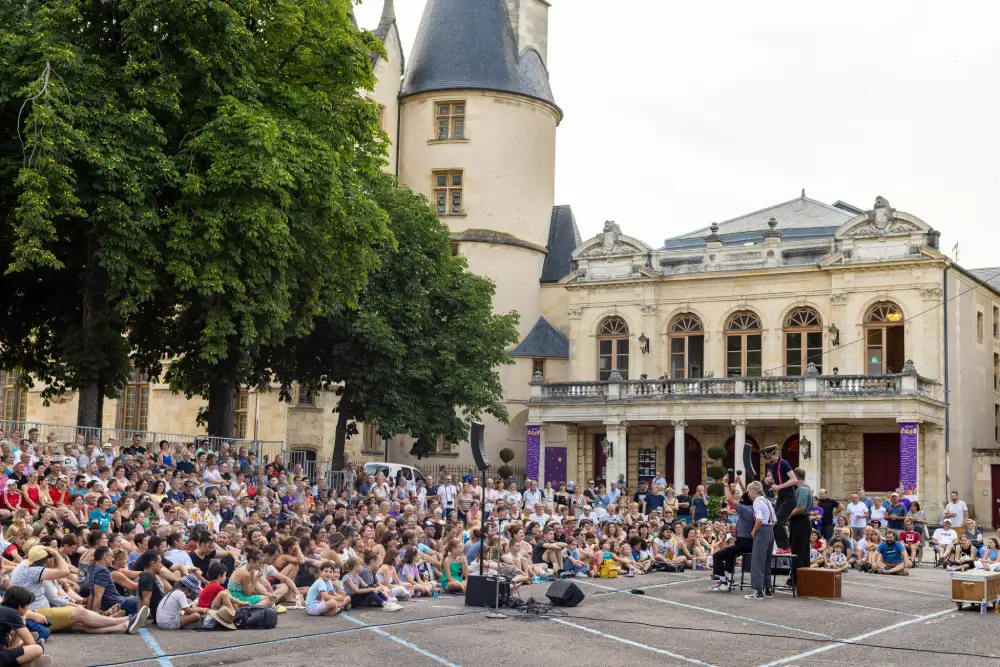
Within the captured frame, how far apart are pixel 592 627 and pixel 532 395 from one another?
97.2 feet

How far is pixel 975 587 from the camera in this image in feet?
57.0

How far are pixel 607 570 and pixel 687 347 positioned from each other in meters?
24.4

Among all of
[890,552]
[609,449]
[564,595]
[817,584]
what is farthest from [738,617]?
[609,449]

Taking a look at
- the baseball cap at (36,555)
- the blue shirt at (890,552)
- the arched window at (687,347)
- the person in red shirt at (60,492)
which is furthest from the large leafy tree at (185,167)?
the arched window at (687,347)

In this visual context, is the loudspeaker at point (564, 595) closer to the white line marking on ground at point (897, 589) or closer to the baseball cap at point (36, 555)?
the white line marking on ground at point (897, 589)

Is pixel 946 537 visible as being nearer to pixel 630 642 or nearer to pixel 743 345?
pixel 630 642

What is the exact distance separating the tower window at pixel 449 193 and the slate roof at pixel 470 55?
11.1 feet

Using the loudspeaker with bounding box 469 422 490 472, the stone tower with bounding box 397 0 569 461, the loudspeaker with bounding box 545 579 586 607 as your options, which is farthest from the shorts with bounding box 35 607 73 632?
the stone tower with bounding box 397 0 569 461

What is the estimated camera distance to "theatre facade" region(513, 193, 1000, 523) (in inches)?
1585

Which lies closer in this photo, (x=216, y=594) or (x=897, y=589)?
(x=216, y=594)

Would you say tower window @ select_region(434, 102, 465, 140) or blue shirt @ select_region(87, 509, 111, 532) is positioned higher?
tower window @ select_region(434, 102, 465, 140)

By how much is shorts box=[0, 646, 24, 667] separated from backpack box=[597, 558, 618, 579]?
12.9 m

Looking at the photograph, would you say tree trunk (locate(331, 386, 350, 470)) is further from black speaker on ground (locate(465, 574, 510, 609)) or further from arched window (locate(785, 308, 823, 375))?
black speaker on ground (locate(465, 574, 510, 609))

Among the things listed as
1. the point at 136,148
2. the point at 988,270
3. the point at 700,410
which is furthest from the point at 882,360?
the point at 136,148
